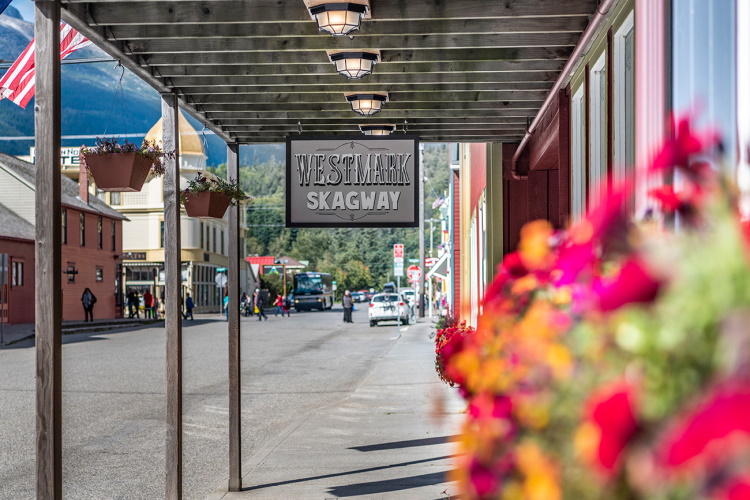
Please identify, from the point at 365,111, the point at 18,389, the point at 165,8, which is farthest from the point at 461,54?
the point at 18,389

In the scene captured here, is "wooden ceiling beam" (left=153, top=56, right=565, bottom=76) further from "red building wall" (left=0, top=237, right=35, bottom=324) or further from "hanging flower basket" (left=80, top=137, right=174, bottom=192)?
"red building wall" (left=0, top=237, right=35, bottom=324)

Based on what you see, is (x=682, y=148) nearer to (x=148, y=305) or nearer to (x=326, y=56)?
(x=326, y=56)

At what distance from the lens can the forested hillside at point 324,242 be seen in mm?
141000

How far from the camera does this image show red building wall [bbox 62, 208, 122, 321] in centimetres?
4809

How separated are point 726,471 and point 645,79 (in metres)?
3.05

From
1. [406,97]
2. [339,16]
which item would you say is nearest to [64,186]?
[406,97]

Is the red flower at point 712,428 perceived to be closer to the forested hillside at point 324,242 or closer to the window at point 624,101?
the window at point 624,101

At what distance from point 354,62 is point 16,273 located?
4036 cm

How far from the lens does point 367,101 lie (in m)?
7.27

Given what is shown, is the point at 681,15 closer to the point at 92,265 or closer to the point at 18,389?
the point at 18,389

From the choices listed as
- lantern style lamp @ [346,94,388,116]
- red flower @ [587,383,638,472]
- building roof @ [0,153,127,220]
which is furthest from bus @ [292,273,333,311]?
red flower @ [587,383,638,472]

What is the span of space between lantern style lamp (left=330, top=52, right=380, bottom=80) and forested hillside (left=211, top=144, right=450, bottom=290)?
121m

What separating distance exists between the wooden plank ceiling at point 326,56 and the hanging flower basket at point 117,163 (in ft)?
1.97

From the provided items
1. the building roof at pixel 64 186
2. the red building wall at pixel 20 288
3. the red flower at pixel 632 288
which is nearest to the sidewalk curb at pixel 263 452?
the red flower at pixel 632 288
